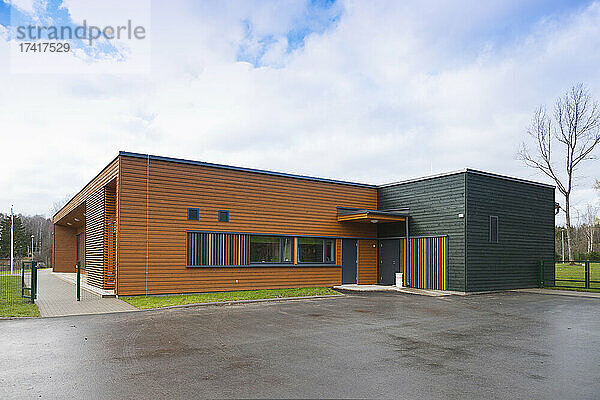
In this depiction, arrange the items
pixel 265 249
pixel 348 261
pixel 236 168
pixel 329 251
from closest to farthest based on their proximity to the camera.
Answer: pixel 236 168 < pixel 265 249 < pixel 329 251 < pixel 348 261

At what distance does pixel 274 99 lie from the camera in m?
17.6

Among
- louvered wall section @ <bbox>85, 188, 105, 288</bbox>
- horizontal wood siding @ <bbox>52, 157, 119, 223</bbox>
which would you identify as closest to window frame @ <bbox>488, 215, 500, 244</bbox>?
horizontal wood siding @ <bbox>52, 157, 119, 223</bbox>

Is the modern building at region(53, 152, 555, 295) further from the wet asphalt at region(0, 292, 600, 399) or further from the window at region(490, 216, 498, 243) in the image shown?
the wet asphalt at region(0, 292, 600, 399)

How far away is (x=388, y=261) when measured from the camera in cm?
1984

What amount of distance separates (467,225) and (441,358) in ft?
35.2

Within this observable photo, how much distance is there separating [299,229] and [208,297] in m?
5.20

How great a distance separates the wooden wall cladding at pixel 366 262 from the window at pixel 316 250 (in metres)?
1.49

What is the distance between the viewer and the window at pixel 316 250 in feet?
59.7

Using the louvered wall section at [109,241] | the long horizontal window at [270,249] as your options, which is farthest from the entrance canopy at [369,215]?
the louvered wall section at [109,241]

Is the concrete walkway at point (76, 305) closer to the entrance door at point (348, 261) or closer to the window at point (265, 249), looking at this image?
the window at point (265, 249)

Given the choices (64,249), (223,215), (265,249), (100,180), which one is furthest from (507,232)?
(64,249)

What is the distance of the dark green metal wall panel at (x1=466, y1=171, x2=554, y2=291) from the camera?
55.0 feet

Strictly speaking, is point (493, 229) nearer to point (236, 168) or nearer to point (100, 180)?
point (236, 168)

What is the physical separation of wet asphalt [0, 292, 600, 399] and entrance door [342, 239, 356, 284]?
767 centimetres
